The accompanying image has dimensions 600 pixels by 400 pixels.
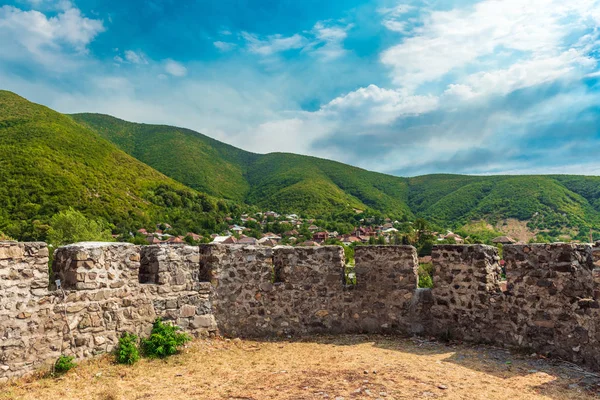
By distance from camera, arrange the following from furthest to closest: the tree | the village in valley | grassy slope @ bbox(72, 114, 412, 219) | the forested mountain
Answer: grassy slope @ bbox(72, 114, 412, 219) < the village in valley < the forested mountain < the tree

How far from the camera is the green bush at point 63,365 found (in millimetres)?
5469

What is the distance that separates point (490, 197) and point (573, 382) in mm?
105832

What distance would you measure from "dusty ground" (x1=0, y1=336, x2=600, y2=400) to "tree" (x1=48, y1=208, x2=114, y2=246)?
118 ft

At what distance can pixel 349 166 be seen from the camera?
13725 cm

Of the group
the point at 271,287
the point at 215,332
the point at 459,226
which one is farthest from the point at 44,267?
the point at 459,226

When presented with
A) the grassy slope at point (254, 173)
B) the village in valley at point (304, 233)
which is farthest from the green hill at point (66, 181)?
the grassy slope at point (254, 173)

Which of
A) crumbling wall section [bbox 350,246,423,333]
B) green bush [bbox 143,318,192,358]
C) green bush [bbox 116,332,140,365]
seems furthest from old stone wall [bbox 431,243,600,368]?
green bush [bbox 116,332,140,365]

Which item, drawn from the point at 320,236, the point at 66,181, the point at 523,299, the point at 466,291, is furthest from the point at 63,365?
the point at 320,236

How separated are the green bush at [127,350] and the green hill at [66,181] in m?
41.6

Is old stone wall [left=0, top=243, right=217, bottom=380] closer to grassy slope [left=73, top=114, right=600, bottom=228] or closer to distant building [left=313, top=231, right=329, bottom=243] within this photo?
distant building [left=313, top=231, right=329, bottom=243]

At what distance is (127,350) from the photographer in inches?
241

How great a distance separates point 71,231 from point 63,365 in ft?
125

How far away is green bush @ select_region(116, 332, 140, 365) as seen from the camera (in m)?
6.05

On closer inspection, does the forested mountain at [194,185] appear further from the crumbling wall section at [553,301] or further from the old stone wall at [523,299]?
the crumbling wall section at [553,301]
